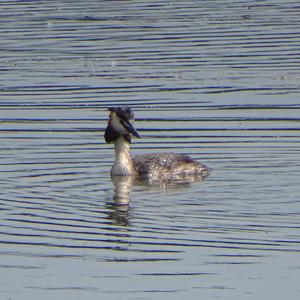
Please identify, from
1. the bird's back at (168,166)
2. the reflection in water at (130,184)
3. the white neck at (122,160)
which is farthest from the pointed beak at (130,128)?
the reflection in water at (130,184)

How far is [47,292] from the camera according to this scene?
12.0m

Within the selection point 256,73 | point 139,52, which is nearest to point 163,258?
point 256,73

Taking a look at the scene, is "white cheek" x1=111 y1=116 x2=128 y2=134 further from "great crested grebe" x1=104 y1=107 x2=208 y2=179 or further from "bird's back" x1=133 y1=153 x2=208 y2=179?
"bird's back" x1=133 y1=153 x2=208 y2=179

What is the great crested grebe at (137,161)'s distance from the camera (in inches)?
714

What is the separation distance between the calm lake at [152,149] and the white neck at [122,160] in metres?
0.23

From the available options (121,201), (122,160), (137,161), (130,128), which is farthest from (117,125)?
(121,201)

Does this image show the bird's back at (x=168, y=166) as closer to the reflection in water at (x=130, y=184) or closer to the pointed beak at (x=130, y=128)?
the reflection in water at (x=130, y=184)

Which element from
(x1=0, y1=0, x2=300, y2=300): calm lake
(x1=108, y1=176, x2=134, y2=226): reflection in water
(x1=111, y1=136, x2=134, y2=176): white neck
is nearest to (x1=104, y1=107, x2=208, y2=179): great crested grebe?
(x1=111, y1=136, x2=134, y2=176): white neck

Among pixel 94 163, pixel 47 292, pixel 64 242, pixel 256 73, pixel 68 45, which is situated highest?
pixel 68 45

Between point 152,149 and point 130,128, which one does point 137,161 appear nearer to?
point 130,128

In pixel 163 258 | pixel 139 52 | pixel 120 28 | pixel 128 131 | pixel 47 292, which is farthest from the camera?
pixel 120 28

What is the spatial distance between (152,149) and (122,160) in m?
1.66

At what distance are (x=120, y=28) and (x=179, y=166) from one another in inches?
556

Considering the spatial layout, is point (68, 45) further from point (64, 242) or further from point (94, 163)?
point (64, 242)
